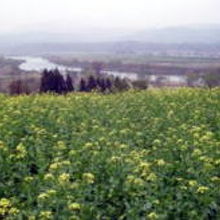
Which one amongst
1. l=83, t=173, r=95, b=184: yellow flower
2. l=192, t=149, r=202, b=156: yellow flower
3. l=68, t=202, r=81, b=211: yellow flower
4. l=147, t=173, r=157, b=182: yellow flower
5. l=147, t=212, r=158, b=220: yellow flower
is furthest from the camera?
l=192, t=149, r=202, b=156: yellow flower

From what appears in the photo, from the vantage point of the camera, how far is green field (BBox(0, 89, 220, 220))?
447cm

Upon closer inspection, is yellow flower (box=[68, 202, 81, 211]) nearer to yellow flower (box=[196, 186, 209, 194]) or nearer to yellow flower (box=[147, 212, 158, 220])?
yellow flower (box=[147, 212, 158, 220])

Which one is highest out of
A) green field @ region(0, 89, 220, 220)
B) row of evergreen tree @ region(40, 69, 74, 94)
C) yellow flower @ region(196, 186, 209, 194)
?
yellow flower @ region(196, 186, 209, 194)

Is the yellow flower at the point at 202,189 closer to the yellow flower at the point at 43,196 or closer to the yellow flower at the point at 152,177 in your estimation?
the yellow flower at the point at 152,177

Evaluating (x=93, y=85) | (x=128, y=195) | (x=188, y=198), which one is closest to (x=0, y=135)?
(x=128, y=195)

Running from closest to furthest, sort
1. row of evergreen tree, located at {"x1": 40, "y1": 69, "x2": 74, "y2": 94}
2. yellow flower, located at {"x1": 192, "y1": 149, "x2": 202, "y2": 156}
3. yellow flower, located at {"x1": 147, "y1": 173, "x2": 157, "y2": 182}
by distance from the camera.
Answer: yellow flower, located at {"x1": 147, "y1": 173, "x2": 157, "y2": 182}, yellow flower, located at {"x1": 192, "y1": 149, "x2": 202, "y2": 156}, row of evergreen tree, located at {"x1": 40, "y1": 69, "x2": 74, "y2": 94}

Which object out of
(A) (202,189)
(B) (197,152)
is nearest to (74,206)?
(A) (202,189)

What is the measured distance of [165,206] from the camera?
4461 millimetres

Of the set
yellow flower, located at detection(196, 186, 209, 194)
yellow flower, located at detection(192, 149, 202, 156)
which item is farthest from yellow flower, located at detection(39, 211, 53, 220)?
yellow flower, located at detection(192, 149, 202, 156)

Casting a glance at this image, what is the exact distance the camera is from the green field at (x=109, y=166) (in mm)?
4473

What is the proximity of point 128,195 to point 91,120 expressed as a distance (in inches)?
140

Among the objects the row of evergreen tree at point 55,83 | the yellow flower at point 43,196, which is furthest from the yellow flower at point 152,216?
the row of evergreen tree at point 55,83

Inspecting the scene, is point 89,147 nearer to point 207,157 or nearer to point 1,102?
point 207,157

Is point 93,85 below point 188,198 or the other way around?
below
